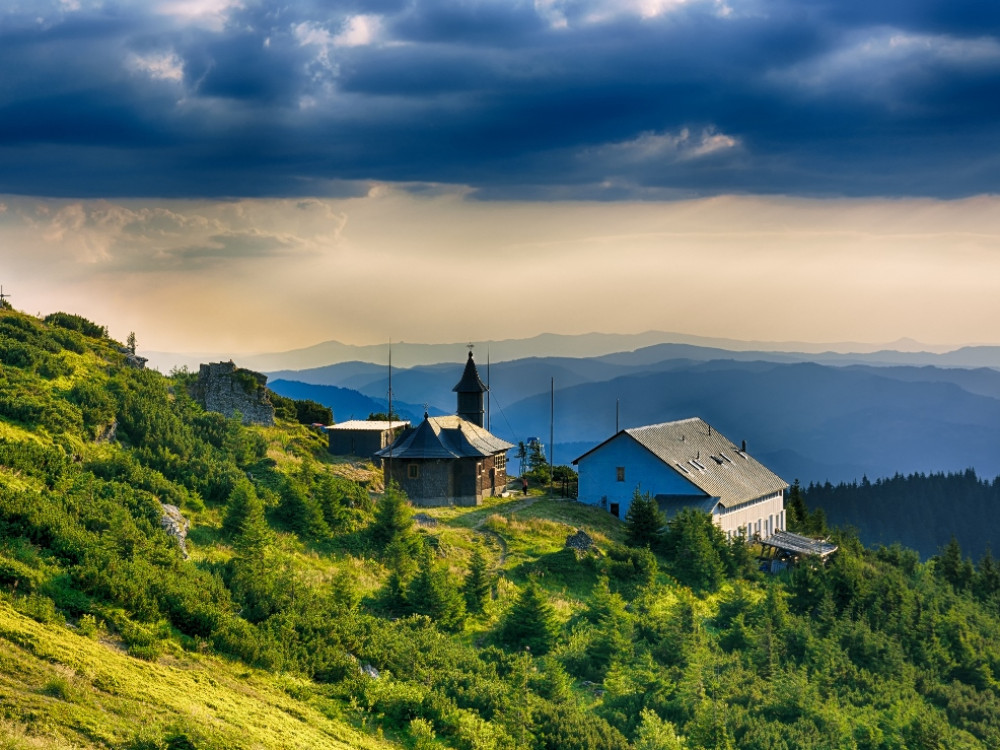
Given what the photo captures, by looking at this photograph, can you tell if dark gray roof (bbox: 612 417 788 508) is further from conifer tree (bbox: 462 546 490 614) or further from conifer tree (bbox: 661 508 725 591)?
conifer tree (bbox: 462 546 490 614)

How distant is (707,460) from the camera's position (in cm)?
6712

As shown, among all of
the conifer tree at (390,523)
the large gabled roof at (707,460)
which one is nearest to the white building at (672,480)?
the large gabled roof at (707,460)

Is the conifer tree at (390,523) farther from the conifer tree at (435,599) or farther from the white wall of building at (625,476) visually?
the white wall of building at (625,476)

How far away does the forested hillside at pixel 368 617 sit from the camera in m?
21.3

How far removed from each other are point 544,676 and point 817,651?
615 inches

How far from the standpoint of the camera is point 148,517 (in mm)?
30469

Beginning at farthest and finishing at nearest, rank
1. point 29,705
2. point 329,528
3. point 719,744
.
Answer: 1. point 329,528
2. point 719,744
3. point 29,705

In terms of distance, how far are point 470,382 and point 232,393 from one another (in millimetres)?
15526

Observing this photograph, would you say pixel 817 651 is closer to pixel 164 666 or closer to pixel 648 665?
pixel 648 665

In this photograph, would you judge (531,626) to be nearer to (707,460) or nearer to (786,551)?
(786,551)

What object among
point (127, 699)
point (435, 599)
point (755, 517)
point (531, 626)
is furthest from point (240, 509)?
point (755, 517)

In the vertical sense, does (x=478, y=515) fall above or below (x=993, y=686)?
above

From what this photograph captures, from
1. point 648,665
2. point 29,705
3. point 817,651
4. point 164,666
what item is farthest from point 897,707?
point 29,705

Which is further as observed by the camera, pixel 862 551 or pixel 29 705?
pixel 862 551
